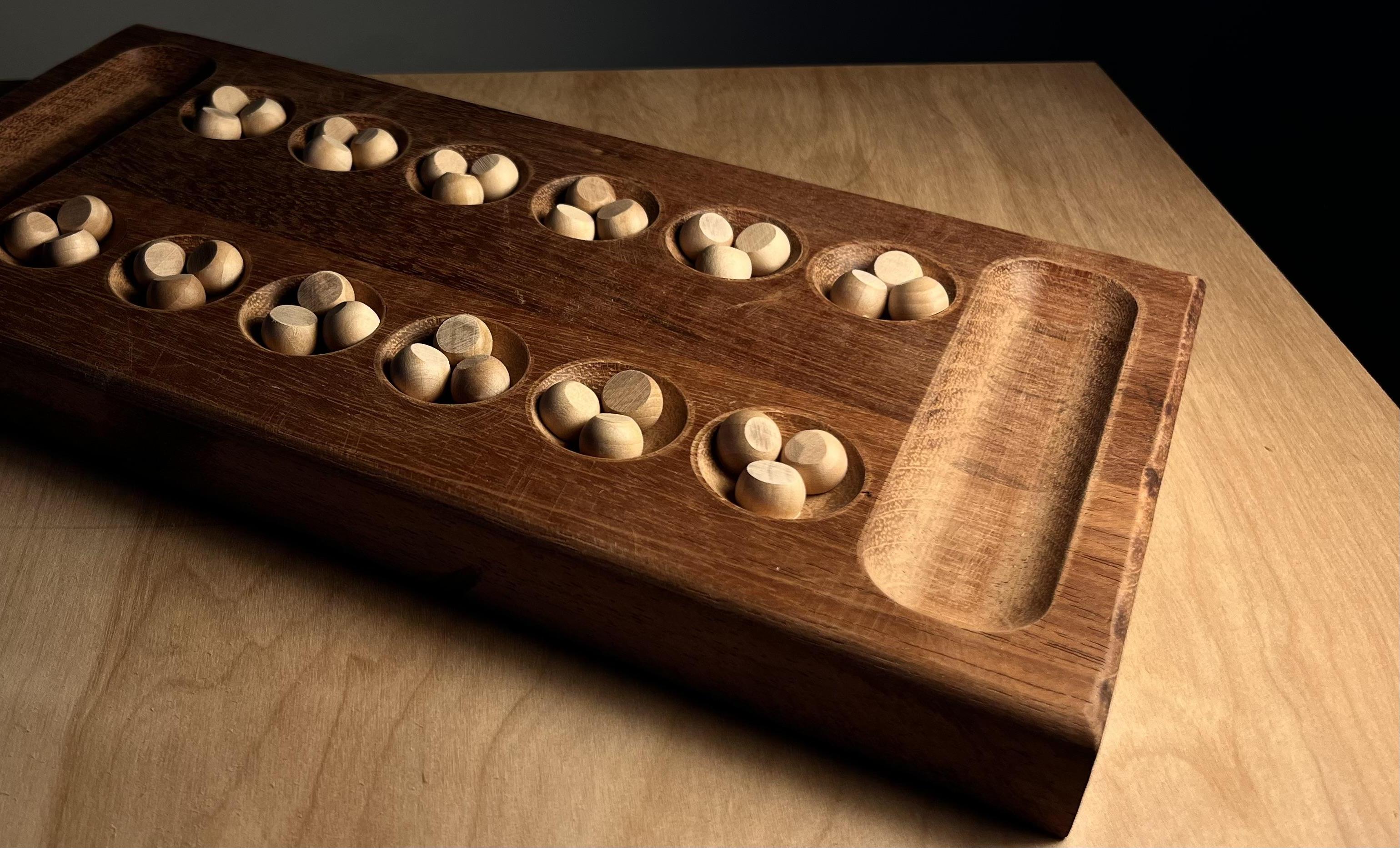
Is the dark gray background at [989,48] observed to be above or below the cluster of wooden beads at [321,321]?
below

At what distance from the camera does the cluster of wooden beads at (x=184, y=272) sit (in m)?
0.68

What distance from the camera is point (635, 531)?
54 cm

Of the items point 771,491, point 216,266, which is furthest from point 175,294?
point 771,491

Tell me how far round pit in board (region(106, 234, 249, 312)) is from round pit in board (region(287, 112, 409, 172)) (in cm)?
12

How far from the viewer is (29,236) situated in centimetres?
71

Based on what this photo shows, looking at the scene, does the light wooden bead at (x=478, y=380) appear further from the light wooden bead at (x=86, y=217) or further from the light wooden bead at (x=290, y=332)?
the light wooden bead at (x=86, y=217)

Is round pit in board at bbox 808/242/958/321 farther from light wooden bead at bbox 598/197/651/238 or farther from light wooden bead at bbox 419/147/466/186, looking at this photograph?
light wooden bead at bbox 419/147/466/186

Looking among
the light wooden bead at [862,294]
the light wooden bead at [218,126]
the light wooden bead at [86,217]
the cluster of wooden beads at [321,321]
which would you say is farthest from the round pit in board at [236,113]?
the light wooden bead at [862,294]

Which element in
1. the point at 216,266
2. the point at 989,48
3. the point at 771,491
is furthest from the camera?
the point at 989,48

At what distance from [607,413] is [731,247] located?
17 cm

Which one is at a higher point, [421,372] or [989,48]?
[421,372]

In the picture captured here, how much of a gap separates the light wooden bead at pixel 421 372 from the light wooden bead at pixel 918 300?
0.27 m

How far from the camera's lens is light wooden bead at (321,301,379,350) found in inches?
25.5

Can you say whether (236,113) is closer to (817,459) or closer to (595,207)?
(595,207)
